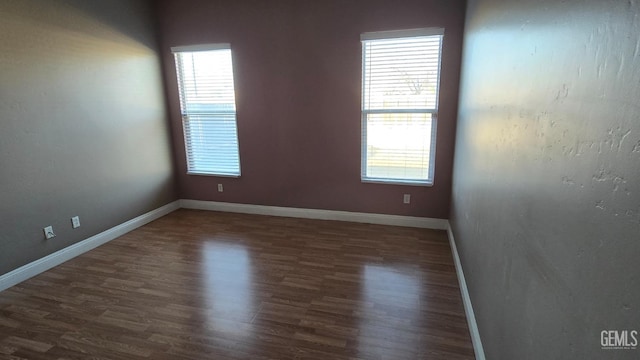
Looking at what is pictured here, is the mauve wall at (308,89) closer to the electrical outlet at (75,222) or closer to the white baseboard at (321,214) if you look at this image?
the white baseboard at (321,214)

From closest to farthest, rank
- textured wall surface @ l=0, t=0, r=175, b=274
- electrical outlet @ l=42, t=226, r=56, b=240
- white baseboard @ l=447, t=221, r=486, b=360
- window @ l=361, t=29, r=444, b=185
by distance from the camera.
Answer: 1. white baseboard @ l=447, t=221, r=486, b=360
2. textured wall surface @ l=0, t=0, r=175, b=274
3. electrical outlet @ l=42, t=226, r=56, b=240
4. window @ l=361, t=29, r=444, b=185

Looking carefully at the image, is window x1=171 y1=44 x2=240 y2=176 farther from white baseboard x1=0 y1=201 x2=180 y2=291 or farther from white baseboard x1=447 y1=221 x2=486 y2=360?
white baseboard x1=447 y1=221 x2=486 y2=360

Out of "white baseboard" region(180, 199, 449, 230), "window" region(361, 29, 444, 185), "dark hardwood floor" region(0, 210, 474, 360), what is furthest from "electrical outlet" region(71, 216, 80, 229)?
"window" region(361, 29, 444, 185)

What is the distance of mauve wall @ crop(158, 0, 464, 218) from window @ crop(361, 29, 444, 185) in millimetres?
97

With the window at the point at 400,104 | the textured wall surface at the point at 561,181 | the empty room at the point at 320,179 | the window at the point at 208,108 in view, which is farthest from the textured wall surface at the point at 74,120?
the textured wall surface at the point at 561,181

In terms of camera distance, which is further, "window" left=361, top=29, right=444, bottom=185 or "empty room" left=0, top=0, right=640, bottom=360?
"window" left=361, top=29, right=444, bottom=185

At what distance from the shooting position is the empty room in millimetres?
847

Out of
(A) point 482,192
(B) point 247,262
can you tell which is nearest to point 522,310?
(A) point 482,192

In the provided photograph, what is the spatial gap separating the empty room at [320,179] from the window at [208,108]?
0.03 metres

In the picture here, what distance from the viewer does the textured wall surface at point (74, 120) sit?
2770 millimetres

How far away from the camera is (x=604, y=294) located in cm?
70

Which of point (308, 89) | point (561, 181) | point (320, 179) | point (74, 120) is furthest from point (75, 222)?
point (561, 181)

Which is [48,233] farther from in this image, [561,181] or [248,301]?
[561,181]

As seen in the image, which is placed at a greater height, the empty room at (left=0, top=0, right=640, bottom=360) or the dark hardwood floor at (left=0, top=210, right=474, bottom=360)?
the empty room at (left=0, top=0, right=640, bottom=360)
